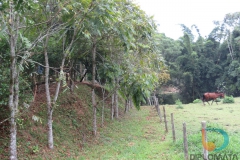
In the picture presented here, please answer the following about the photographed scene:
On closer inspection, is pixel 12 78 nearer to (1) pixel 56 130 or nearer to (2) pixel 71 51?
(2) pixel 71 51

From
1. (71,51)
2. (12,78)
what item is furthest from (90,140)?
(12,78)

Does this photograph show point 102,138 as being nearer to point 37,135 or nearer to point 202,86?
point 37,135

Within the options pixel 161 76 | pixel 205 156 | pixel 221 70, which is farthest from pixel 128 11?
pixel 221 70

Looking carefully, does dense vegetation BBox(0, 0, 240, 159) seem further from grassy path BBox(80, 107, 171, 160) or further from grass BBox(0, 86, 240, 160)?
grassy path BBox(80, 107, 171, 160)

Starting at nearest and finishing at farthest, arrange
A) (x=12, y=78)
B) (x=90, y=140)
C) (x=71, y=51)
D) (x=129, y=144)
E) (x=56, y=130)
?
1. (x=12, y=78)
2. (x=71, y=51)
3. (x=56, y=130)
4. (x=129, y=144)
5. (x=90, y=140)

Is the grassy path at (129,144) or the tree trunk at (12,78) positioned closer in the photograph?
the tree trunk at (12,78)

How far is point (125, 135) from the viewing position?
10.2 metres

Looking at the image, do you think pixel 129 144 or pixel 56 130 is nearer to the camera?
pixel 56 130

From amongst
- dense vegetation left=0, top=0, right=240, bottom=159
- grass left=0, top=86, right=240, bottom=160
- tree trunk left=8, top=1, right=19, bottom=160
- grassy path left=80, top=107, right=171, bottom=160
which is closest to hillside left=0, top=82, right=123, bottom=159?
grass left=0, top=86, right=240, bottom=160

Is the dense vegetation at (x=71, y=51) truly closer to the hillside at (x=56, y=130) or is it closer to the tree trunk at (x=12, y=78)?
the tree trunk at (x=12, y=78)

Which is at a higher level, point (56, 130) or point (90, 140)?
point (56, 130)

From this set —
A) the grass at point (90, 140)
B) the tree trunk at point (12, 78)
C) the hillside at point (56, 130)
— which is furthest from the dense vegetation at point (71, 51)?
the grass at point (90, 140)

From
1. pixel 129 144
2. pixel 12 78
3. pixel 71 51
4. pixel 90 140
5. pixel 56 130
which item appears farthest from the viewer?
pixel 90 140

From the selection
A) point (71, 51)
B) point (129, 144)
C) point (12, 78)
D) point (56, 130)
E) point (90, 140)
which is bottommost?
point (129, 144)
